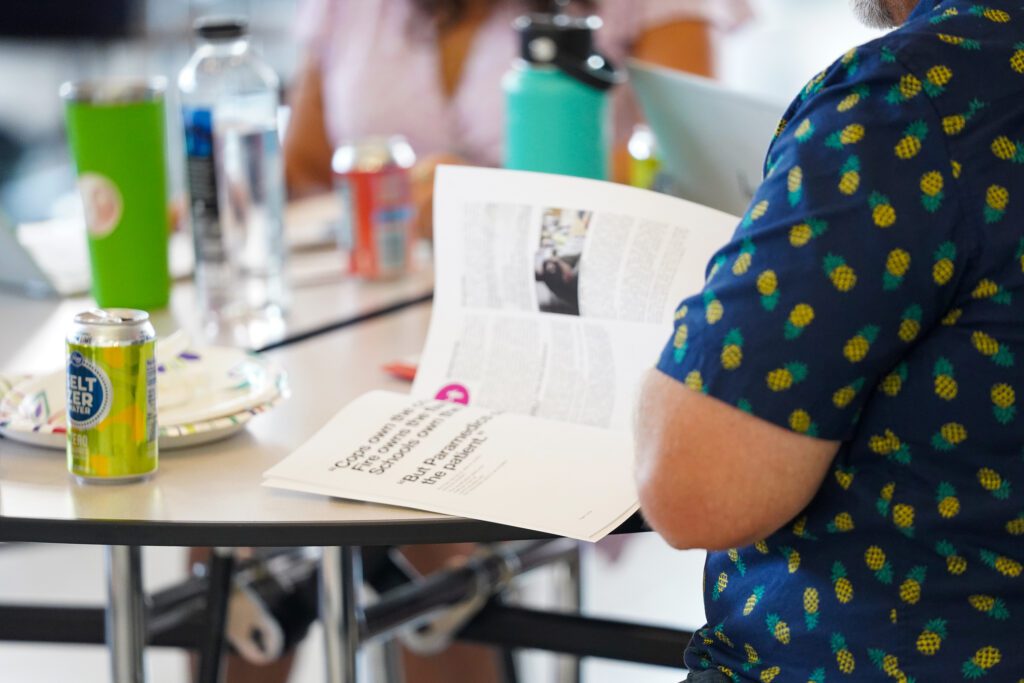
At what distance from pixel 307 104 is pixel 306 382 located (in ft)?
3.78

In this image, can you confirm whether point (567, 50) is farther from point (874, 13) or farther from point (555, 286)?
point (874, 13)

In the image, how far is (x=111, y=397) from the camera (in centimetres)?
86

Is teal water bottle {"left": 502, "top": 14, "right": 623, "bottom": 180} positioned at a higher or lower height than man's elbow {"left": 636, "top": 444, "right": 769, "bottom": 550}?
higher

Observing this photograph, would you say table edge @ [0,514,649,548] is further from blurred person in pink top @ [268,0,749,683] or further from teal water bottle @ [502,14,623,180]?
blurred person in pink top @ [268,0,749,683]

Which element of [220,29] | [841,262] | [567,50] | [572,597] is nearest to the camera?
[841,262]

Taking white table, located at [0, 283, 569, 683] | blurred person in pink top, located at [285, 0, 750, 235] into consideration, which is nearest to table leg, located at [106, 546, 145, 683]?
white table, located at [0, 283, 569, 683]

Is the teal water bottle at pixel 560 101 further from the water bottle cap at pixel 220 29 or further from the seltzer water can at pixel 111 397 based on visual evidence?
the seltzer water can at pixel 111 397

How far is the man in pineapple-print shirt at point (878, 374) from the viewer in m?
0.69

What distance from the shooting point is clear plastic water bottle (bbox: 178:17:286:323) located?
1.30 m

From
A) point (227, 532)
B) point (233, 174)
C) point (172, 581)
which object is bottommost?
point (172, 581)

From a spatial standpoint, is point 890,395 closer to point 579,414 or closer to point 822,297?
point 822,297

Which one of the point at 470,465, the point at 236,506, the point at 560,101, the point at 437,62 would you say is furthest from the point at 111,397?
the point at 437,62

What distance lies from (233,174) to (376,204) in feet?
0.62

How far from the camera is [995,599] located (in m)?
0.75
